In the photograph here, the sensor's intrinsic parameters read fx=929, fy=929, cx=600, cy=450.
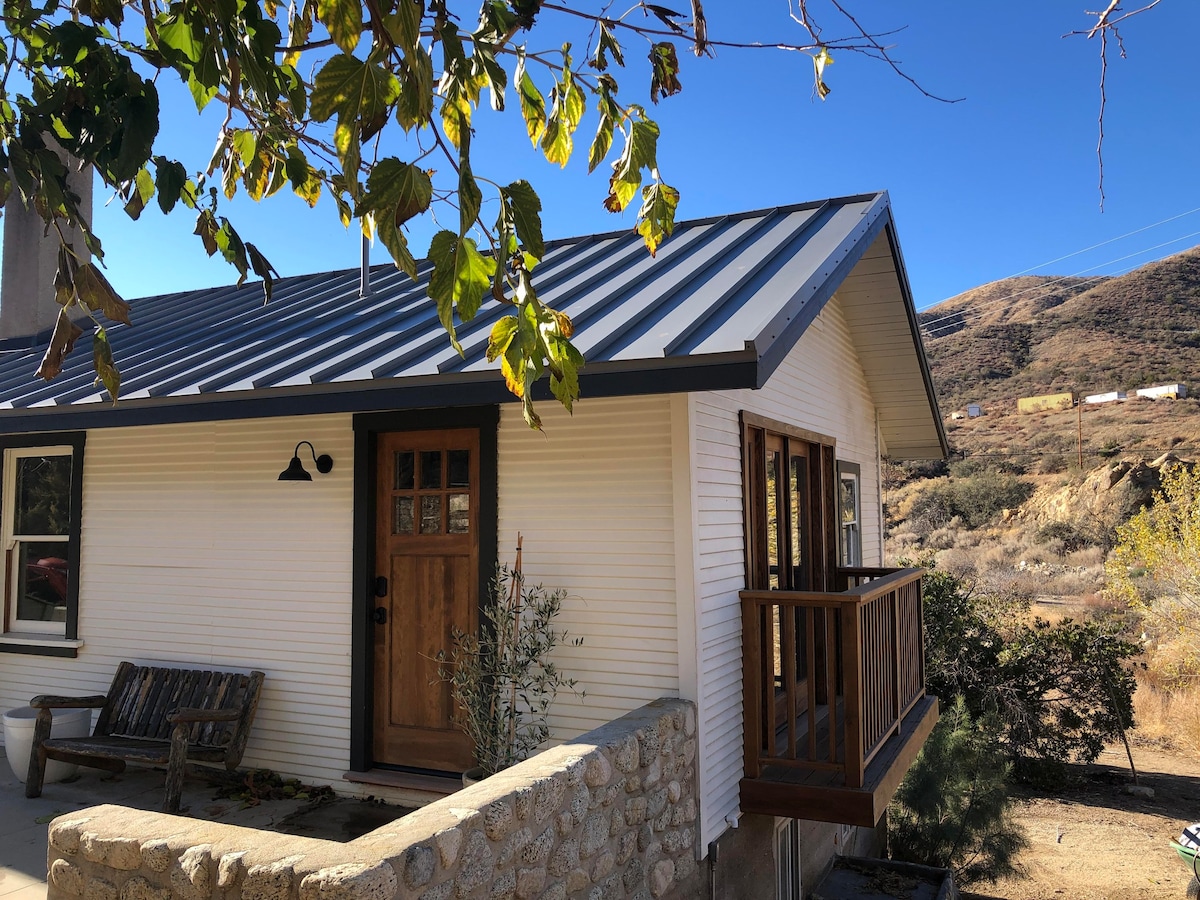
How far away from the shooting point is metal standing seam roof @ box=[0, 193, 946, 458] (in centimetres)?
443

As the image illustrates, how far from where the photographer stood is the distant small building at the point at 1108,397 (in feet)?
120

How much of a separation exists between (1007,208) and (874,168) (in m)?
28.1

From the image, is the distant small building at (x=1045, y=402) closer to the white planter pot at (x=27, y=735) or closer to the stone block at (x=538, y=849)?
the white planter pot at (x=27, y=735)

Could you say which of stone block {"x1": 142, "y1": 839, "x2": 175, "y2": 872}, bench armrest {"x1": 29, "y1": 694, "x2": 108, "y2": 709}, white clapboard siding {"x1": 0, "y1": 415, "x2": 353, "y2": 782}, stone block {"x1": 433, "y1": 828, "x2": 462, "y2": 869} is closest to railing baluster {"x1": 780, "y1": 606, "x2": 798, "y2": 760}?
stone block {"x1": 433, "y1": 828, "x2": 462, "y2": 869}

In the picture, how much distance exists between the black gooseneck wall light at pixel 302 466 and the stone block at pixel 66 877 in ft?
9.72

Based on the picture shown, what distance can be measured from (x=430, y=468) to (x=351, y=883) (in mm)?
3553

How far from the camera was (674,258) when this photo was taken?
21.4ft

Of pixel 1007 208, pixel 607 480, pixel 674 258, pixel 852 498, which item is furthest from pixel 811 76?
pixel 1007 208

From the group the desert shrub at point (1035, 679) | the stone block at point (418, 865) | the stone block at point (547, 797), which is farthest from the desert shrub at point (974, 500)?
the stone block at point (418, 865)

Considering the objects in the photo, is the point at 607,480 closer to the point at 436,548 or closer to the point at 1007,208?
the point at 436,548

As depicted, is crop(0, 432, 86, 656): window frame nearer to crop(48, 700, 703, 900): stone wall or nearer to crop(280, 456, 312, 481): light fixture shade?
crop(280, 456, 312, 481): light fixture shade

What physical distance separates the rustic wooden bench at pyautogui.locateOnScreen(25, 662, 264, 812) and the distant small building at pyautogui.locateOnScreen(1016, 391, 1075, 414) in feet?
127

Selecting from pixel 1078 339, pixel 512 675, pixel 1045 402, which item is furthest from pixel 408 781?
pixel 1078 339

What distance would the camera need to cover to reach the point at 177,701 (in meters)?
6.11
